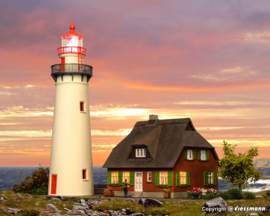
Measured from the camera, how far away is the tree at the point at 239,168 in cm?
3484

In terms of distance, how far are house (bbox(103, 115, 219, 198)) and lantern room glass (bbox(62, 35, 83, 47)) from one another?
34.2 feet

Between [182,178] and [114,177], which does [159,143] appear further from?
[114,177]

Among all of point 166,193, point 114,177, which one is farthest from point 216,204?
point 114,177

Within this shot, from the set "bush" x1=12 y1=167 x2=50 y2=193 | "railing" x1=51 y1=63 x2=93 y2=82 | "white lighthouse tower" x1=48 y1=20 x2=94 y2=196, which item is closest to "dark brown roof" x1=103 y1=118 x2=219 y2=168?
"white lighthouse tower" x1=48 y1=20 x2=94 y2=196

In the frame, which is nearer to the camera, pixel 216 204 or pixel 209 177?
pixel 216 204

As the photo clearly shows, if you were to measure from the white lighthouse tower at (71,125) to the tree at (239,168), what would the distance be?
12.1 m

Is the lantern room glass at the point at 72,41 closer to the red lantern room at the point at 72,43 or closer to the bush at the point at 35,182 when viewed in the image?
the red lantern room at the point at 72,43

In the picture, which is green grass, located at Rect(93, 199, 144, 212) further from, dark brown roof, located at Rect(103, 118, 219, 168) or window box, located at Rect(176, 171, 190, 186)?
window box, located at Rect(176, 171, 190, 186)

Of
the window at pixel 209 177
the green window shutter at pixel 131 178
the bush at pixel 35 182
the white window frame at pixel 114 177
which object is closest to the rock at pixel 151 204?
the green window shutter at pixel 131 178

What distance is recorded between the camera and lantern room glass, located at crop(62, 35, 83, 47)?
120 ft

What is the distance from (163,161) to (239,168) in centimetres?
661

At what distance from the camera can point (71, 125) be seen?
35.7 metres

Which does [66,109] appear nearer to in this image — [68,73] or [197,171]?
[68,73]

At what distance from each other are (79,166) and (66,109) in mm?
5171
